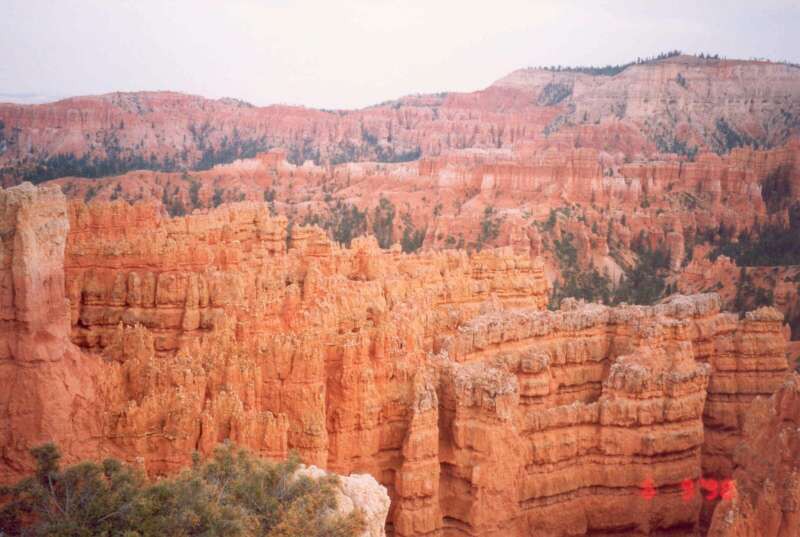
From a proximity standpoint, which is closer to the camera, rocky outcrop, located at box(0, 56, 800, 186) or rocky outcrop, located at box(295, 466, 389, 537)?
rocky outcrop, located at box(295, 466, 389, 537)

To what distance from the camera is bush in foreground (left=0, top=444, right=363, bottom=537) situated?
348 inches

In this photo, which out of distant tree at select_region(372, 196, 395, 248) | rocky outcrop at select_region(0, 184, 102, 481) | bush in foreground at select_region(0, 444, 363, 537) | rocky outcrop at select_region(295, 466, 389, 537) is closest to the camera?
bush in foreground at select_region(0, 444, 363, 537)

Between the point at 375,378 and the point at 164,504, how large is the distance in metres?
7.56

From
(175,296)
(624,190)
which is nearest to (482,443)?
(175,296)

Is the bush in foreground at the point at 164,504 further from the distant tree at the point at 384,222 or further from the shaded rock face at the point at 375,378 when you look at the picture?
the distant tree at the point at 384,222

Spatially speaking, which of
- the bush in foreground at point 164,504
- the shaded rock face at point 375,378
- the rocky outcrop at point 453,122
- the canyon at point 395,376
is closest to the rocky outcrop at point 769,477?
the canyon at point 395,376

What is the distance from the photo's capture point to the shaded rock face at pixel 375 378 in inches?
489

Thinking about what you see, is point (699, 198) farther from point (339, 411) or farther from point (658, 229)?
point (339, 411)
